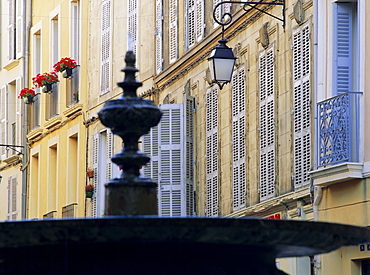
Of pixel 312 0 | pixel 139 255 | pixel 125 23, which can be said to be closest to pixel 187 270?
pixel 139 255

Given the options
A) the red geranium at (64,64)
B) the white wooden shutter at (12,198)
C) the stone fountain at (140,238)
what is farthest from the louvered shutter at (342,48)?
the white wooden shutter at (12,198)

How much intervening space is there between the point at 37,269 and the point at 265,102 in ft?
45.0

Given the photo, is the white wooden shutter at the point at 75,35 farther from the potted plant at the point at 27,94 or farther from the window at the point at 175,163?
the window at the point at 175,163

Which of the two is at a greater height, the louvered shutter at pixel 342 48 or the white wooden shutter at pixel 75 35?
the white wooden shutter at pixel 75 35

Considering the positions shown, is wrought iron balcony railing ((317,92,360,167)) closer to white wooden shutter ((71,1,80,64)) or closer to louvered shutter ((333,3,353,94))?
louvered shutter ((333,3,353,94))

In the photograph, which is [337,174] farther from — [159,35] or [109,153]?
[109,153]

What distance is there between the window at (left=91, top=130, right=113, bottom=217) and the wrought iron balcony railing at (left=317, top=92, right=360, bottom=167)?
12.3 meters

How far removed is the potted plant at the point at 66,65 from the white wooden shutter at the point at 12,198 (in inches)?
241

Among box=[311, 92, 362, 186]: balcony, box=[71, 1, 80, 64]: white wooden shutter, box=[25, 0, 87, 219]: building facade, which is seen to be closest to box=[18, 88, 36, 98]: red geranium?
box=[25, 0, 87, 219]: building facade

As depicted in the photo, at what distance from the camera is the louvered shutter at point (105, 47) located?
27867 millimetres

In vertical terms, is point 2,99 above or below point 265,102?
above

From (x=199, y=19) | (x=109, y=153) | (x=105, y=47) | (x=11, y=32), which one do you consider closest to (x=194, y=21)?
(x=199, y=19)

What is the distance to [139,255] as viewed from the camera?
4938 millimetres

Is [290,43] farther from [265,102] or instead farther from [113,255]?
[113,255]
